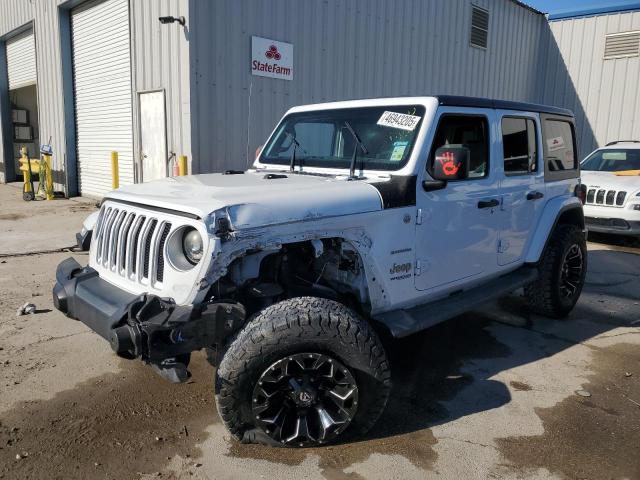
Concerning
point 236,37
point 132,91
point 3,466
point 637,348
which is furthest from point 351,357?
point 132,91

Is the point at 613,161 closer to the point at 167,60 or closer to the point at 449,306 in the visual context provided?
the point at 449,306

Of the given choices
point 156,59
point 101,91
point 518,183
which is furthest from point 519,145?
point 101,91

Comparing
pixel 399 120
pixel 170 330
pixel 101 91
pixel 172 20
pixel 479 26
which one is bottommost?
pixel 170 330

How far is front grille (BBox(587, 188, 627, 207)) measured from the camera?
8516 millimetres

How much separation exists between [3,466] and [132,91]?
352 inches

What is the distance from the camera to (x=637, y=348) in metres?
4.50

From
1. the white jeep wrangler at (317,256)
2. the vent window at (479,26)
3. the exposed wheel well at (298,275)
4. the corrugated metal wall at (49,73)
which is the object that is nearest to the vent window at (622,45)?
the vent window at (479,26)

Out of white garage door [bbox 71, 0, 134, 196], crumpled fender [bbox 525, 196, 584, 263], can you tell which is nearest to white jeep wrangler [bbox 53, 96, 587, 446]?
crumpled fender [bbox 525, 196, 584, 263]

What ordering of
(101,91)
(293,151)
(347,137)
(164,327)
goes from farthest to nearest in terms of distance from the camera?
(101,91) < (293,151) < (347,137) < (164,327)

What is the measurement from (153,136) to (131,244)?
7.42m

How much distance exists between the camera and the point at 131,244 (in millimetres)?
3016

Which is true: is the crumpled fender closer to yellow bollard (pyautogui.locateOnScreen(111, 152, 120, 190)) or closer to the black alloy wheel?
the black alloy wheel

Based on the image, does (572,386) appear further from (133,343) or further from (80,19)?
(80,19)

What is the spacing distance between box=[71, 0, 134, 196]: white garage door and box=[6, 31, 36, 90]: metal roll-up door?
300cm
